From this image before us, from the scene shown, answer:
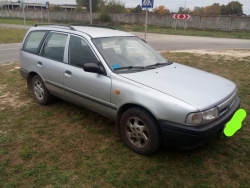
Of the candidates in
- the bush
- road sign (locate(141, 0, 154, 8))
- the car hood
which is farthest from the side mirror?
the bush

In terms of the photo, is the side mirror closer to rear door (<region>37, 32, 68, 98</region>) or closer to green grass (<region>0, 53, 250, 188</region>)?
rear door (<region>37, 32, 68, 98</region>)

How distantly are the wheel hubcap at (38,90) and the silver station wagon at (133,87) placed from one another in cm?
4

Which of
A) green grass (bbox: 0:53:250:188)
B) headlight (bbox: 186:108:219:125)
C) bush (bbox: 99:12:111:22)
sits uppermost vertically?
bush (bbox: 99:12:111:22)

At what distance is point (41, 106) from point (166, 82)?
296cm

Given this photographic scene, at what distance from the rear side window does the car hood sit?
2354 millimetres

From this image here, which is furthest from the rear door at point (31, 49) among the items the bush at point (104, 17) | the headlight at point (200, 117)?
the bush at point (104, 17)

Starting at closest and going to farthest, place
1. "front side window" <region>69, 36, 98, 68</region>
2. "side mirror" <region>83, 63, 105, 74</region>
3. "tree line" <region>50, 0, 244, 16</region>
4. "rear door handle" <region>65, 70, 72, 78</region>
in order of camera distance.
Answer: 1. "side mirror" <region>83, 63, 105, 74</region>
2. "front side window" <region>69, 36, 98, 68</region>
3. "rear door handle" <region>65, 70, 72, 78</region>
4. "tree line" <region>50, 0, 244, 16</region>

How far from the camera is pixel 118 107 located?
3.43 metres

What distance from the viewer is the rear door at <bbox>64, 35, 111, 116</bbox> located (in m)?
3.59

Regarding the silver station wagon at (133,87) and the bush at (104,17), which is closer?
the silver station wagon at (133,87)

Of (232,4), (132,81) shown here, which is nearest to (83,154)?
(132,81)

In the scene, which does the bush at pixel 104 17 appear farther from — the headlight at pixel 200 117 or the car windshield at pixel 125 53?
the headlight at pixel 200 117

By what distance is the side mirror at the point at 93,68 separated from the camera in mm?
3477

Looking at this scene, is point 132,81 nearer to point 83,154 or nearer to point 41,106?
point 83,154
